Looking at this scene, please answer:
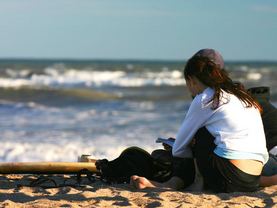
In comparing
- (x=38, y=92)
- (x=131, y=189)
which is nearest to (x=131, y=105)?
(x=38, y=92)

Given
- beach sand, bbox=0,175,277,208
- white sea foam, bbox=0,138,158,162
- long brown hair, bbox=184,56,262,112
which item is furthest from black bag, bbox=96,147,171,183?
white sea foam, bbox=0,138,158,162

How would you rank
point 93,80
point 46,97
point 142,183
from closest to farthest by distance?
point 142,183
point 46,97
point 93,80

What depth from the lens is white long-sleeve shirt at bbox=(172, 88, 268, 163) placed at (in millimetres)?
4719

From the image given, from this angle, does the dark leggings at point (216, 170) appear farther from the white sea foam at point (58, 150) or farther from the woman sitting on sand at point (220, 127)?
the white sea foam at point (58, 150)

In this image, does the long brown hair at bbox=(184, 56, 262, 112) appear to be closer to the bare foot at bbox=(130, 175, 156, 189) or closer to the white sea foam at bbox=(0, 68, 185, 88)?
the bare foot at bbox=(130, 175, 156, 189)

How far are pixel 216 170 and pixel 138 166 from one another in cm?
85

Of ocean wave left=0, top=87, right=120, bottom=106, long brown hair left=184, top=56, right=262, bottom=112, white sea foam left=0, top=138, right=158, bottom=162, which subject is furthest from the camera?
ocean wave left=0, top=87, right=120, bottom=106

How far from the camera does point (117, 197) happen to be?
4.82 metres

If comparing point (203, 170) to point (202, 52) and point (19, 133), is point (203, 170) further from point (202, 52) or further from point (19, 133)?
point (19, 133)

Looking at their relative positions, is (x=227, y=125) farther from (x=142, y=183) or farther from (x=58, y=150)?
(x=58, y=150)

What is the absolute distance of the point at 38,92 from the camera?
23.9 metres

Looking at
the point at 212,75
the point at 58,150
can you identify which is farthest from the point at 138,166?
the point at 58,150

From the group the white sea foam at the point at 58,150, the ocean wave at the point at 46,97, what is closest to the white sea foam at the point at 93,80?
the ocean wave at the point at 46,97

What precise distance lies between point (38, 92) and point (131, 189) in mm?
19140
